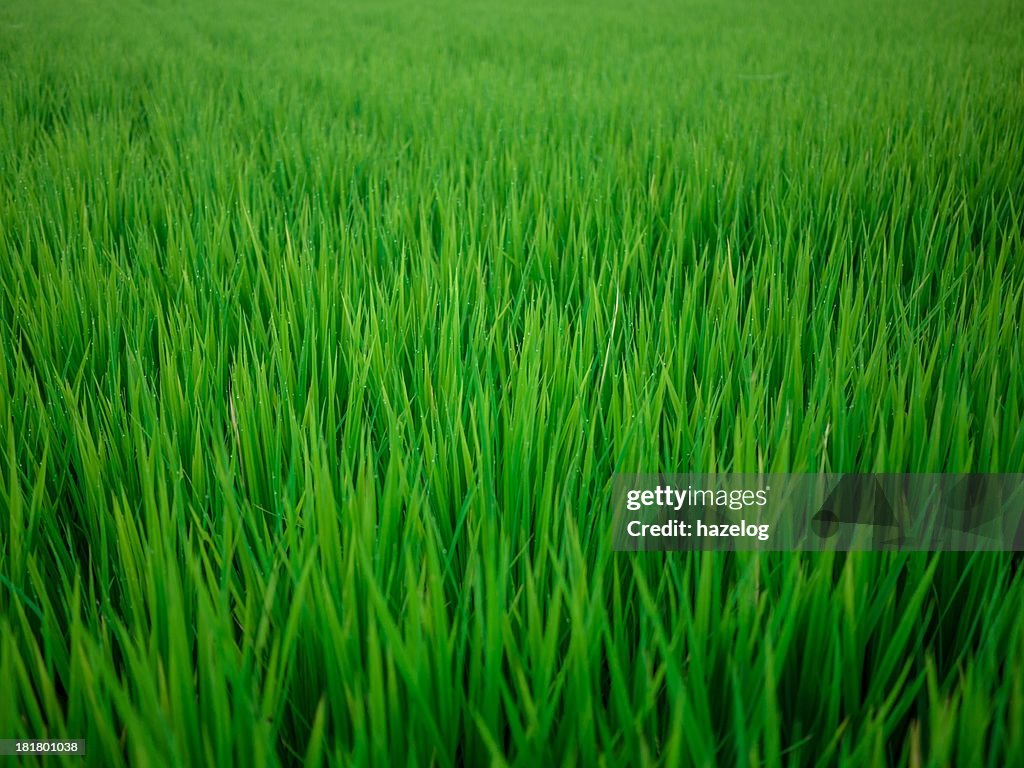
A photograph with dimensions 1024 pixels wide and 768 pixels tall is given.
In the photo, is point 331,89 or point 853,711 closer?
point 853,711

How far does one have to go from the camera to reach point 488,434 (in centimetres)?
63

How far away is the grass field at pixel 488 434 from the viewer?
0.43 metres

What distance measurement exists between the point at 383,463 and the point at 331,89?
2.44 m

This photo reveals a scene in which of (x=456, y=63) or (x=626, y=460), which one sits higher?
(x=456, y=63)

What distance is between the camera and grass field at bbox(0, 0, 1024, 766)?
43 centimetres

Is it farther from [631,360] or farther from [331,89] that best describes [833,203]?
[331,89]

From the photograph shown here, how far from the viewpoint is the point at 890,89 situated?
8.20ft

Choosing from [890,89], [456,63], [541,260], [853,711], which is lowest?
[853,711]

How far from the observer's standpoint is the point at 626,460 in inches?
25.0

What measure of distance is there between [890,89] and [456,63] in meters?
2.01

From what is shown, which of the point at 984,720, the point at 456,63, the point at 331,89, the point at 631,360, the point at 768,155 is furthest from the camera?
the point at 456,63

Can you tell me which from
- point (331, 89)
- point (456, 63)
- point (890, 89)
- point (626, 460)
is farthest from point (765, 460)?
point (456, 63)

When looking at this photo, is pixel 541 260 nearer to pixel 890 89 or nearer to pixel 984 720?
pixel 984 720

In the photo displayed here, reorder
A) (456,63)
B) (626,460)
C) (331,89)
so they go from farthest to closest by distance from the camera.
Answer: (456,63)
(331,89)
(626,460)
